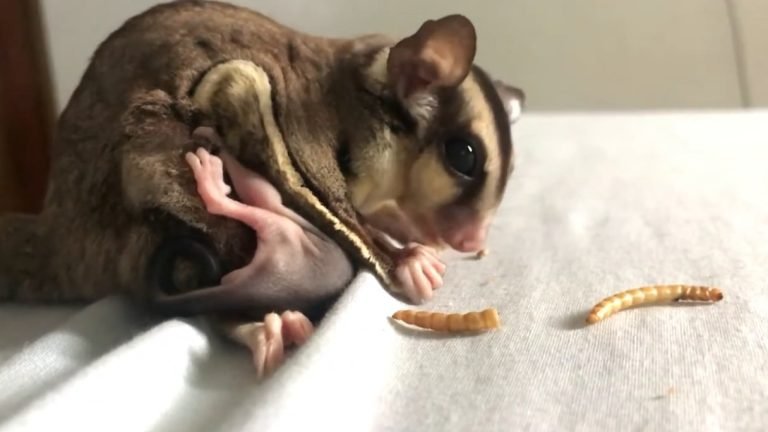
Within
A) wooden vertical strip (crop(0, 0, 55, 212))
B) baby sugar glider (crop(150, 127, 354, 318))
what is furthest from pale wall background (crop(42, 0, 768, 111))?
baby sugar glider (crop(150, 127, 354, 318))

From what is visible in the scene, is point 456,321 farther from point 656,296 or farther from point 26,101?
point 26,101

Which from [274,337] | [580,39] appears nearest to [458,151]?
[274,337]

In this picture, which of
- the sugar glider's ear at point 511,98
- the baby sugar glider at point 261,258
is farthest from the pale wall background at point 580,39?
the baby sugar glider at point 261,258

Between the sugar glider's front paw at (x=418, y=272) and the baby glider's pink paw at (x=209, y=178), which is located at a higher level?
the baby glider's pink paw at (x=209, y=178)

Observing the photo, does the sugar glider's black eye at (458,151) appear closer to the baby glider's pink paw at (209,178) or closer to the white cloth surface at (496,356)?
the white cloth surface at (496,356)

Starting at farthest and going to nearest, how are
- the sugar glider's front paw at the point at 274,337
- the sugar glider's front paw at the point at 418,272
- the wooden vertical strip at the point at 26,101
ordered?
the wooden vertical strip at the point at 26,101 → the sugar glider's front paw at the point at 418,272 → the sugar glider's front paw at the point at 274,337
